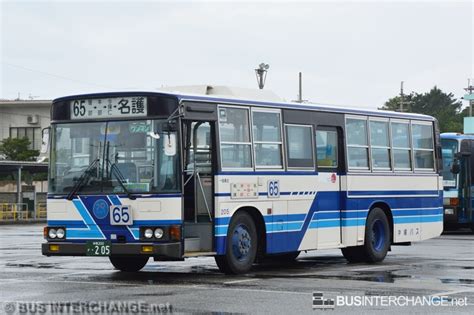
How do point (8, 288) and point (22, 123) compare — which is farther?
point (22, 123)

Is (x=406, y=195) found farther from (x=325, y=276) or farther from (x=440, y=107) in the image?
(x=440, y=107)

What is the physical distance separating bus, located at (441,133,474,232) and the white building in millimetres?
53563

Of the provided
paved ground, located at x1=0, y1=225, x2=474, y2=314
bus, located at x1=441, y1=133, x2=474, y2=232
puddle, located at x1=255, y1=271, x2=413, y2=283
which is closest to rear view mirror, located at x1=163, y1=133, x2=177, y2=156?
paved ground, located at x1=0, y1=225, x2=474, y2=314

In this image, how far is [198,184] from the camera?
16344 millimetres

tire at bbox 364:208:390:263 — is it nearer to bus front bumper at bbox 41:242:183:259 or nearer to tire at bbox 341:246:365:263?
tire at bbox 341:246:365:263

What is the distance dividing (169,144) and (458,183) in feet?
62.8

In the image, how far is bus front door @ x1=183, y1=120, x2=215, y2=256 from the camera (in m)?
16.1

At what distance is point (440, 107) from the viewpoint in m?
125

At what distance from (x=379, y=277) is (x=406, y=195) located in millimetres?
4971

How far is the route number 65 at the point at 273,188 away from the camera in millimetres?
17453

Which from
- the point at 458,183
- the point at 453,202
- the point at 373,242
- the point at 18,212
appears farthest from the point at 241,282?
the point at 18,212

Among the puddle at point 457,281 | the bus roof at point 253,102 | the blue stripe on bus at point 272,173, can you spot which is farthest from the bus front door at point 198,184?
the puddle at point 457,281

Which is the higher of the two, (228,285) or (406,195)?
(406,195)

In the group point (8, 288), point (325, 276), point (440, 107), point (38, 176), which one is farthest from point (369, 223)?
point (440, 107)
